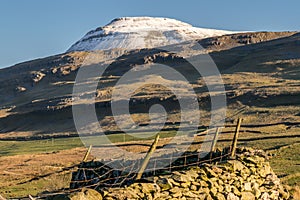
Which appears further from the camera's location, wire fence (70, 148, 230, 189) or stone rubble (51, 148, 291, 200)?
wire fence (70, 148, 230, 189)

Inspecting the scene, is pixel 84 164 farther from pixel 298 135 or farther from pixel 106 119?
pixel 106 119

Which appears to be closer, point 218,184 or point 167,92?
point 218,184

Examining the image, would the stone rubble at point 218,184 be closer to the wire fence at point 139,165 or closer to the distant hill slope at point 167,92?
the wire fence at point 139,165

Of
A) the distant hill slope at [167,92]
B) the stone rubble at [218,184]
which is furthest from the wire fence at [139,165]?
the distant hill slope at [167,92]

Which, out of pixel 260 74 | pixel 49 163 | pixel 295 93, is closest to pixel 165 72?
pixel 260 74

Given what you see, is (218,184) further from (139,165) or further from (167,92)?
(167,92)

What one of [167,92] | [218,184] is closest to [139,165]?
[218,184]

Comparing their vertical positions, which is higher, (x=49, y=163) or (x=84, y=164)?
(x=84, y=164)

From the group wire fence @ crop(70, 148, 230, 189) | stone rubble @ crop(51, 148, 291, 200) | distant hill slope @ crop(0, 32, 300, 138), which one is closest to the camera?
stone rubble @ crop(51, 148, 291, 200)

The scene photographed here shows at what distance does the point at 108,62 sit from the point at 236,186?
6558 inches

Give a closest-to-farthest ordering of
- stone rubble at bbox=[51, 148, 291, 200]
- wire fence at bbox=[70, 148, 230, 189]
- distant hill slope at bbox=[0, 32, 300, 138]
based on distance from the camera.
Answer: stone rubble at bbox=[51, 148, 291, 200], wire fence at bbox=[70, 148, 230, 189], distant hill slope at bbox=[0, 32, 300, 138]

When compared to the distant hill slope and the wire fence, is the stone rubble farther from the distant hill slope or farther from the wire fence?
the distant hill slope

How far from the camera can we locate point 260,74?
107938mm

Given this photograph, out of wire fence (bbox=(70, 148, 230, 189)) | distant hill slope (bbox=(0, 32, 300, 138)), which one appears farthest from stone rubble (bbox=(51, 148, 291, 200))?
distant hill slope (bbox=(0, 32, 300, 138))
